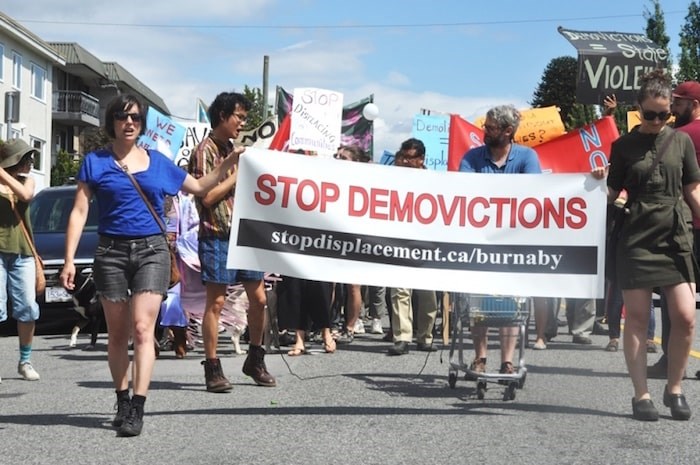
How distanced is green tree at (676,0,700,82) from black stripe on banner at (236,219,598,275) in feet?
122

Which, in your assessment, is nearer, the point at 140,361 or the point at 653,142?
the point at 140,361

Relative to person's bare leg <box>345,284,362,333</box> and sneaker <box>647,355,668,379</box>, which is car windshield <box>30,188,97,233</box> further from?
sneaker <box>647,355,668,379</box>

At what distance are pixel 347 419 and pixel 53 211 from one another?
9400 millimetres

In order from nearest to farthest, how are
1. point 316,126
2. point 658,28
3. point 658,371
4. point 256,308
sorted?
1. point 256,308
2. point 658,371
3. point 316,126
4. point 658,28

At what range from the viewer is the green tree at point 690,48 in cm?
4306

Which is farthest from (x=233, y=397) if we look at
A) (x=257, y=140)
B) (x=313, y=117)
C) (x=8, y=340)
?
(x=313, y=117)

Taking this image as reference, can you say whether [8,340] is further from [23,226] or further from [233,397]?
[233,397]

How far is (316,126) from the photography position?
1452cm

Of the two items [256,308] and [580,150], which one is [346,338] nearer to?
[580,150]

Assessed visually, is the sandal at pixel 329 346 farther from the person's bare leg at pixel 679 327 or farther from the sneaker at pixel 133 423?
the sneaker at pixel 133 423

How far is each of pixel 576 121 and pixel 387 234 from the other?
188 feet

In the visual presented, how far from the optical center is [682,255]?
7.12 metres

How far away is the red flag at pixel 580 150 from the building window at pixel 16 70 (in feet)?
126

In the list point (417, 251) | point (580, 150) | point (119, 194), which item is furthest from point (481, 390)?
point (580, 150)
